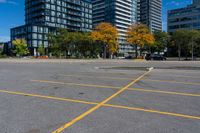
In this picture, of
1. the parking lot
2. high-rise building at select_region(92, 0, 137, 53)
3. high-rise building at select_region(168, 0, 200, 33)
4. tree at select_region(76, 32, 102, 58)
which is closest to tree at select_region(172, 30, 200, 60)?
tree at select_region(76, 32, 102, 58)

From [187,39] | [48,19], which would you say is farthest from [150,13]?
[187,39]

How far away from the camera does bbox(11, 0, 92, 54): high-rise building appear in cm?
11481

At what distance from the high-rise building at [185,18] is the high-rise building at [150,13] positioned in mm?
57636

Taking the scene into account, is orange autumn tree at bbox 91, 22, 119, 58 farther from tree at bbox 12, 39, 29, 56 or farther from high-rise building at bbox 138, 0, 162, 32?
high-rise building at bbox 138, 0, 162, 32

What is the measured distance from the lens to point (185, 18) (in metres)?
116

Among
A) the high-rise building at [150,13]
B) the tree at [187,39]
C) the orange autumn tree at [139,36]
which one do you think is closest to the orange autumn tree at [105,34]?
the orange autumn tree at [139,36]

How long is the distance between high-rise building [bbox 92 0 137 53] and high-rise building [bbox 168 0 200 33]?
40779 mm

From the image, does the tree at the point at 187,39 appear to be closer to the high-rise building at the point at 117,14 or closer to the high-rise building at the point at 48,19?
the high-rise building at the point at 48,19

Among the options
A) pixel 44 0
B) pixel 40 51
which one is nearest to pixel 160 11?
pixel 44 0

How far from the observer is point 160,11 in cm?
19850

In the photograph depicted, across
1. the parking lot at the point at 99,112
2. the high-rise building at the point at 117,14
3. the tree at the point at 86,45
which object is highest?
the high-rise building at the point at 117,14

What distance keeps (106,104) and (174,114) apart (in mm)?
2038

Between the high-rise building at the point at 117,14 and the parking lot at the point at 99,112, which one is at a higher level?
the high-rise building at the point at 117,14

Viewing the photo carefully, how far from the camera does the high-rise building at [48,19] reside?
115 meters
